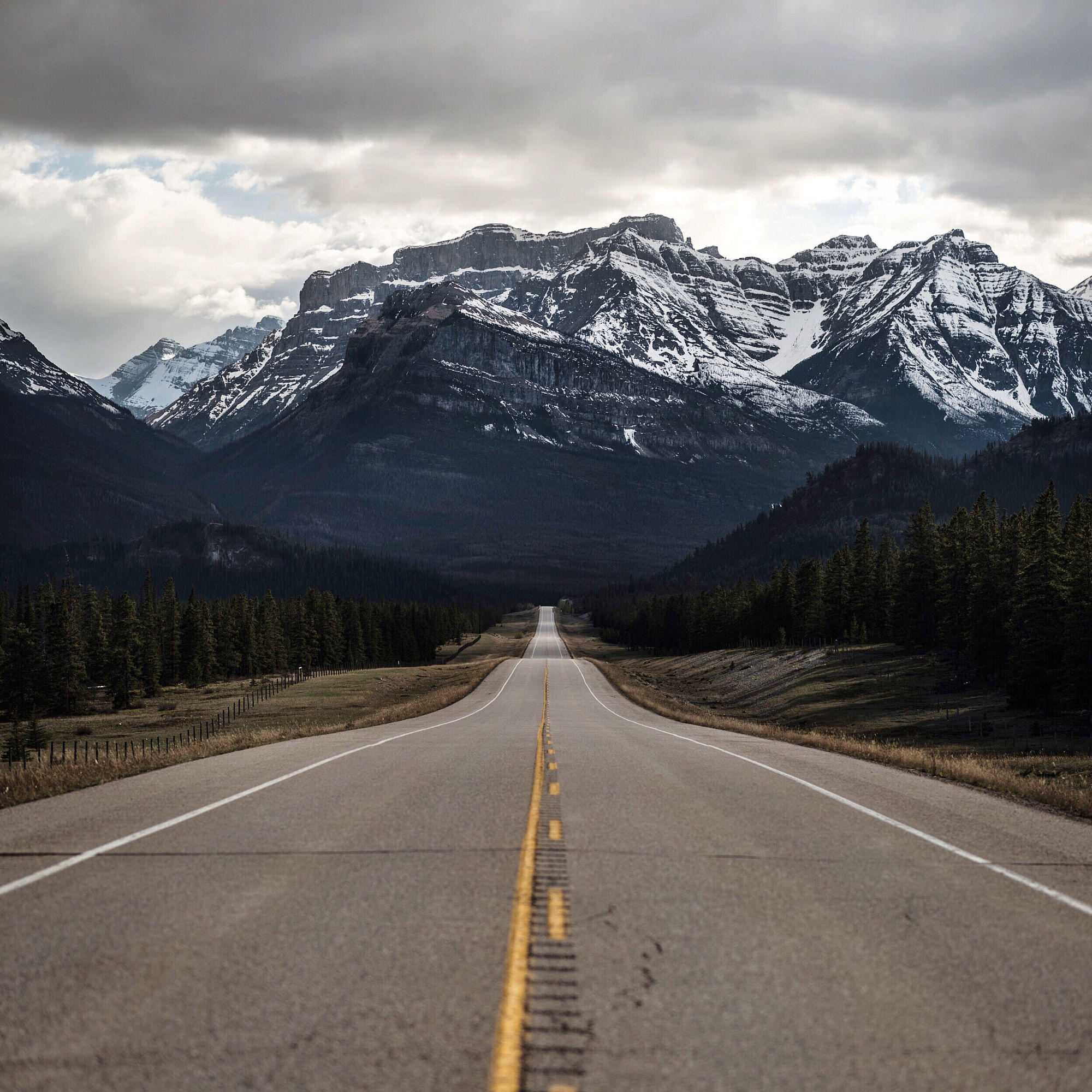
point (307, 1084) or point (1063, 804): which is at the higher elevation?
point (307, 1084)

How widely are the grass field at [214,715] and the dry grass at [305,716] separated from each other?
1.9 inches

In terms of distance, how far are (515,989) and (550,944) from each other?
89 centimetres

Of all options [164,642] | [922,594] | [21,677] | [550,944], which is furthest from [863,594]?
[550,944]

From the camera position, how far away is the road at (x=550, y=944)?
481 cm

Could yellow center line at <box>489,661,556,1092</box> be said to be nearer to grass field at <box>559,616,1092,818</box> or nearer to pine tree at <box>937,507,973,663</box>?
grass field at <box>559,616,1092,818</box>

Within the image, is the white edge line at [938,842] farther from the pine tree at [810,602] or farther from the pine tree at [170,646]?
the pine tree at [170,646]

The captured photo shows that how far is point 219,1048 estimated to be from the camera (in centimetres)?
489

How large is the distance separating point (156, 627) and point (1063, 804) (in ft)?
327

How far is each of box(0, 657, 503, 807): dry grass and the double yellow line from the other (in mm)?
8360

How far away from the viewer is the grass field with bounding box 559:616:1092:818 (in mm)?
20453

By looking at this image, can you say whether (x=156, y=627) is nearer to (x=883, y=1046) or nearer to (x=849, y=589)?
(x=849, y=589)

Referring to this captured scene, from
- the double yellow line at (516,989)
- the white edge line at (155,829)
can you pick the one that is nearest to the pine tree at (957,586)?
the white edge line at (155,829)

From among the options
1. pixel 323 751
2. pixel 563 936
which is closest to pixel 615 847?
pixel 563 936

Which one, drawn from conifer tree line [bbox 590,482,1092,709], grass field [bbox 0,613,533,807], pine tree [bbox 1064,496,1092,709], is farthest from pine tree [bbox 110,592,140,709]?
pine tree [bbox 1064,496,1092,709]
